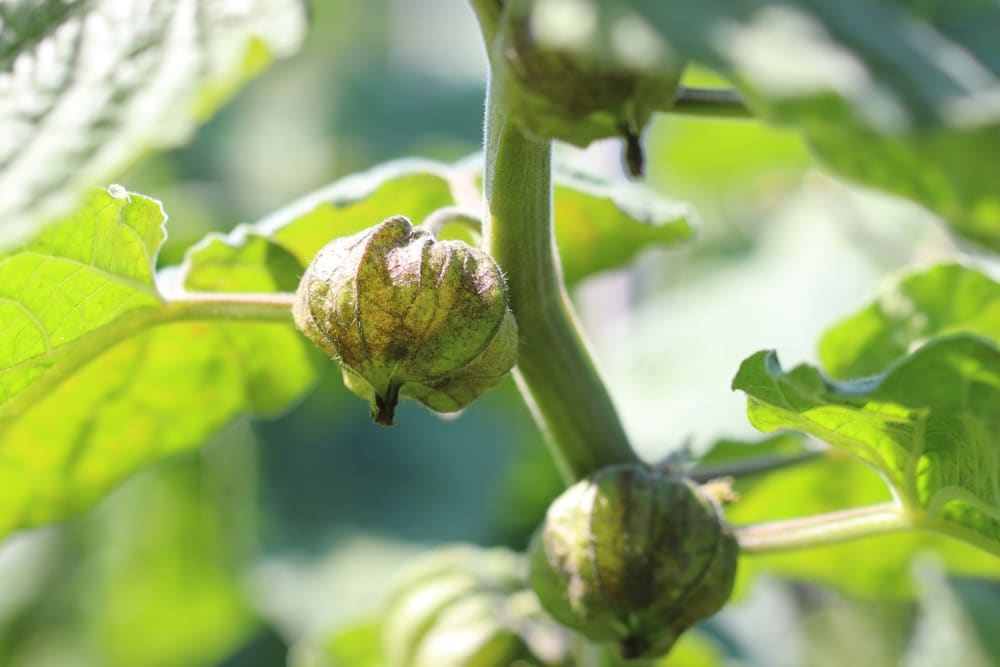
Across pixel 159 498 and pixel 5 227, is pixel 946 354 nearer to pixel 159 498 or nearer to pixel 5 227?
pixel 5 227

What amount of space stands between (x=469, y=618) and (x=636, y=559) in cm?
72

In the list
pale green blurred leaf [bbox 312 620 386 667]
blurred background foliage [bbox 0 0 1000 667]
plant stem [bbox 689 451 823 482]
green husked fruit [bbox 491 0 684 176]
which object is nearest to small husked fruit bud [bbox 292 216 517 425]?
green husked fruit [bbox 491 0 684 176]

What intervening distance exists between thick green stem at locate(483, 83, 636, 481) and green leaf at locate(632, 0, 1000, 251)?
34 centimetres

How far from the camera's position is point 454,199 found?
1731mm

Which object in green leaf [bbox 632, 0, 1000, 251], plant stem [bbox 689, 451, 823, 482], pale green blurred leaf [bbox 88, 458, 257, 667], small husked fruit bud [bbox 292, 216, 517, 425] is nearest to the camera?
green leaf [bbox 632, 0, 1000, 251]

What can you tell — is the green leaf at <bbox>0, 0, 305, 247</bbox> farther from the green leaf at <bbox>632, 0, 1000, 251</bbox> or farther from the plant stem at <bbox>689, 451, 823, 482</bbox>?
the plant stem at <bbox>689, 451, 823, 482</bbox>

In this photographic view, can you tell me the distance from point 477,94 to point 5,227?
343 cm

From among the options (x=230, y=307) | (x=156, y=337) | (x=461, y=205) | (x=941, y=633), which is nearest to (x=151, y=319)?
(x=230, y=307)

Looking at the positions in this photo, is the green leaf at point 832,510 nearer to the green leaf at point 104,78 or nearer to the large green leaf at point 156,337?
the large green leaf at point 156,337

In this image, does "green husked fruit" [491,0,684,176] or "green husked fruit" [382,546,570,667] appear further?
"green husked fruit" [382,546,570,667]

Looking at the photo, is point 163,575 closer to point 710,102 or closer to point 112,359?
point 112,359

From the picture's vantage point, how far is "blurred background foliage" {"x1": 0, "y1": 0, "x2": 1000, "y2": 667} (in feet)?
7.97

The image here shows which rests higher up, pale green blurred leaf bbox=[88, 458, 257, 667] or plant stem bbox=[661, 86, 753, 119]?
plant stem bbox=[661, 86, 753, 119]

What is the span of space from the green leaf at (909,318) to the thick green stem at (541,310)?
497 mm
